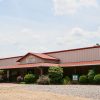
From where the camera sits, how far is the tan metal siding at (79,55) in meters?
43.4

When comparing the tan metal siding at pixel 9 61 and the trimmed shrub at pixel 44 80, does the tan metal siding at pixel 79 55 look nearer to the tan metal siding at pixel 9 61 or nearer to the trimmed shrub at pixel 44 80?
the trimmed shrub at pixel 44 80

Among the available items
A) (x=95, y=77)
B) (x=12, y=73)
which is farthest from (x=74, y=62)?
(x=12, y=73)

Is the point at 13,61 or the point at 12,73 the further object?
the point at 13,61

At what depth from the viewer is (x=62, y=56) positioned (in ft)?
160

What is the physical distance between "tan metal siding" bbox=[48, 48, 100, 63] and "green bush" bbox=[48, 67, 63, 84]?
4.49m

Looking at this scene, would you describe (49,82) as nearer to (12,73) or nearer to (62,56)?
(62,56)

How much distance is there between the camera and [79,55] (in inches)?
1799

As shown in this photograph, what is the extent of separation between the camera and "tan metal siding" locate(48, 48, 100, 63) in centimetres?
4338

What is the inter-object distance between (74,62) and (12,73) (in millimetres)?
13197

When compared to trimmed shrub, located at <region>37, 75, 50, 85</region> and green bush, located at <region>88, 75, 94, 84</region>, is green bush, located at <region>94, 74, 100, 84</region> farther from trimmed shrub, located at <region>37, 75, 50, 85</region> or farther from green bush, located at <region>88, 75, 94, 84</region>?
trimmed shrub, located at <region>37, 75, 50, 85</region>

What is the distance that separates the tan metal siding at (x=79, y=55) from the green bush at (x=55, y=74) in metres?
4.49

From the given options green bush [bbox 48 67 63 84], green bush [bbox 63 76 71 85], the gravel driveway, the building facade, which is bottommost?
the gravel driveway

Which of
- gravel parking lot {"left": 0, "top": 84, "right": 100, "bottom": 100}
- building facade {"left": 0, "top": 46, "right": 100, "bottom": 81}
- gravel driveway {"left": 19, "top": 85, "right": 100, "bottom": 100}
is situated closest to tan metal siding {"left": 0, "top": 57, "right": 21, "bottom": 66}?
building facade {"left": 0, "top": 46, "right": 100, "bottom": 81}

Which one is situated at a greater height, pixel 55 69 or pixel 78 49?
pixel 78 49
